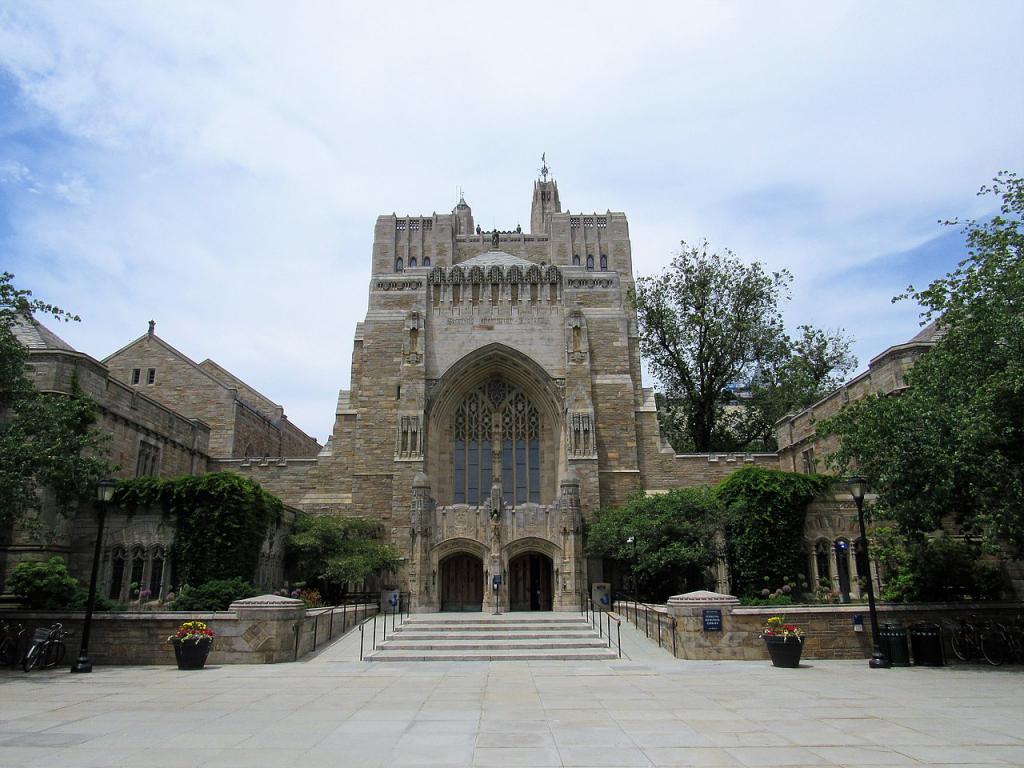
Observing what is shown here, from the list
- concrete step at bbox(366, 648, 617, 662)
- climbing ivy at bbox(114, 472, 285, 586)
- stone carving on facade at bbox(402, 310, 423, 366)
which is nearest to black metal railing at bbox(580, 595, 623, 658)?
concrete step at bbox(366, 648, 617, 662)

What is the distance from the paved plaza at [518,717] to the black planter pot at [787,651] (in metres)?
0.37

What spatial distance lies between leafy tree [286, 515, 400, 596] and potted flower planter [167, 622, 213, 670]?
29.2 feet

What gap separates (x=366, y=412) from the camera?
3041 cm

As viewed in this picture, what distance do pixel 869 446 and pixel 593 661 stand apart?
25.3 ft

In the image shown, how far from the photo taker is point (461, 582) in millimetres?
27891

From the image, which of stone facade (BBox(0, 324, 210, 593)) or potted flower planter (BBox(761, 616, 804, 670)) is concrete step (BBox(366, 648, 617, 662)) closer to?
potted flower planter (BBox(761, 616, 804, 670))

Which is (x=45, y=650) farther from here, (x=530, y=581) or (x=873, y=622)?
(x=530, y=581)

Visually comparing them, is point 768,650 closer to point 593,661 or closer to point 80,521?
point 593,661

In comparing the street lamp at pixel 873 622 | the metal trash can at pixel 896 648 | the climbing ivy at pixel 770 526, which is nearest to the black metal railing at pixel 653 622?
the climbing ivy at pixel 770 526

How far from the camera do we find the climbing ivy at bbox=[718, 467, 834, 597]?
21875 mm

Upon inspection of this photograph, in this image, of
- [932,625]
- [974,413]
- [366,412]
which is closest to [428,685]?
[932,625]

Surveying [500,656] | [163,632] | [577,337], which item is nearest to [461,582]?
[577,337]

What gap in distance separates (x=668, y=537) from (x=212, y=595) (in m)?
13.6

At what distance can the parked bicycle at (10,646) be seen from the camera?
48.3 feet
